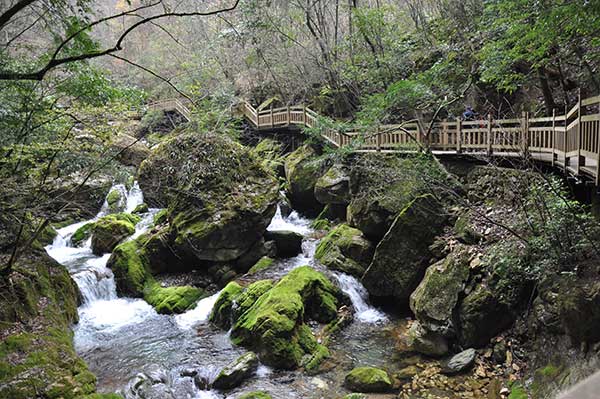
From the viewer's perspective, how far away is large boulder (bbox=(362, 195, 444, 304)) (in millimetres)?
10352

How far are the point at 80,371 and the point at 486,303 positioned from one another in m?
7.77

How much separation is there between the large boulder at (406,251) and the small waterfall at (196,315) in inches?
177

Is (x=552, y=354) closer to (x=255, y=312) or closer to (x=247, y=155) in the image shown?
(x=255, y=312)

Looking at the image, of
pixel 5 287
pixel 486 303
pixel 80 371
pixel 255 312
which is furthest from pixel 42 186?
pixel 486 303

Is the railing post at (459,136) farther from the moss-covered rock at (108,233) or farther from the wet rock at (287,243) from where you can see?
the moss-covered rock at (108,233)

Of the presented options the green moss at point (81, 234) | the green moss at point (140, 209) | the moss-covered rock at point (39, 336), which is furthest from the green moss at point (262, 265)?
the green moss at point (140, 209)

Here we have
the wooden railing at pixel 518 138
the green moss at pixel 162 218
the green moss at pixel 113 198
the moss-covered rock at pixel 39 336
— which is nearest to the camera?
the moss-covered rock at pixel 39 336

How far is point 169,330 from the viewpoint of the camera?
32.9 feet

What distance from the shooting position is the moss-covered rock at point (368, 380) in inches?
286

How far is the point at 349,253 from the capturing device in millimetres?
12180

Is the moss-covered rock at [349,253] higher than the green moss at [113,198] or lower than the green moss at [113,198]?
lower

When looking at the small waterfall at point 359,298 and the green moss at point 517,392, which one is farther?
the small waterfall at point 359,298

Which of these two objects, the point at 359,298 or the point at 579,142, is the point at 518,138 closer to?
the point at 579,142

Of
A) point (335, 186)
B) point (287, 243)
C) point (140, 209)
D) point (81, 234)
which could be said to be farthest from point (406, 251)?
point (140, 209)
